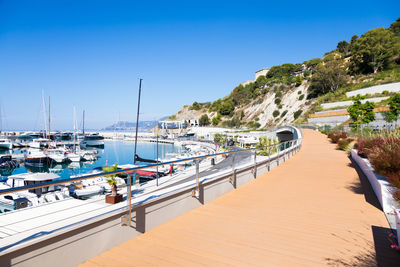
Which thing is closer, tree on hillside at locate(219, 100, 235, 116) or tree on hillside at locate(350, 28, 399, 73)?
tree on hillside at locate(350, 28, 399, 73)

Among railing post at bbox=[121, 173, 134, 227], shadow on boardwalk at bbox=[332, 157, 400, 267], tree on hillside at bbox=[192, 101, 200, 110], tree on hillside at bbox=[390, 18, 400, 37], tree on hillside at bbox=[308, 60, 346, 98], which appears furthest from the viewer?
tree on hillside at bbox=[192, 101, 200, 110]

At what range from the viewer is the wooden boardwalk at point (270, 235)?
3.56 meters

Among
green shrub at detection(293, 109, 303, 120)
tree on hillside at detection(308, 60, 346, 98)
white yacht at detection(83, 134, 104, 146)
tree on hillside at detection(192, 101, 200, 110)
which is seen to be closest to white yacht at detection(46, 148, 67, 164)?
white yacht at detection(83, 134, 104, 146)

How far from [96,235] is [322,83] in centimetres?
7632

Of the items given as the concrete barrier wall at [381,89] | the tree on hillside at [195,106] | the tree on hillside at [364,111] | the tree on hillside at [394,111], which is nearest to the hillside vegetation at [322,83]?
the concrete barrier wall at [381,89]

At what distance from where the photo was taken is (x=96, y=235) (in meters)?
3.53

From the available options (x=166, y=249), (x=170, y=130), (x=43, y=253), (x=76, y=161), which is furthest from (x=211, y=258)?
(x=170, y=130)

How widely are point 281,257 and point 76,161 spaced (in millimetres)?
45380

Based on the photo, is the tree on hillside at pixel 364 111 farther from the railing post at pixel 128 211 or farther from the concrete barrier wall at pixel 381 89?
the railing post at pixel 128 211

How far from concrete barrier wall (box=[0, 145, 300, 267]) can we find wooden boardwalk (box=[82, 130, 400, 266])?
14cm

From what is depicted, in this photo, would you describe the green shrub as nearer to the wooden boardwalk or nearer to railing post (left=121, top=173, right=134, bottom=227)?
the wooden boardwalk

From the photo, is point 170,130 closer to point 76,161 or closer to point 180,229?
point 76,161

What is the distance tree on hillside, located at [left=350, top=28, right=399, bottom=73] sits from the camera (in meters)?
60.2

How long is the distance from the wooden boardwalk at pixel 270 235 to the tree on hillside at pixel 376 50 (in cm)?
6758
